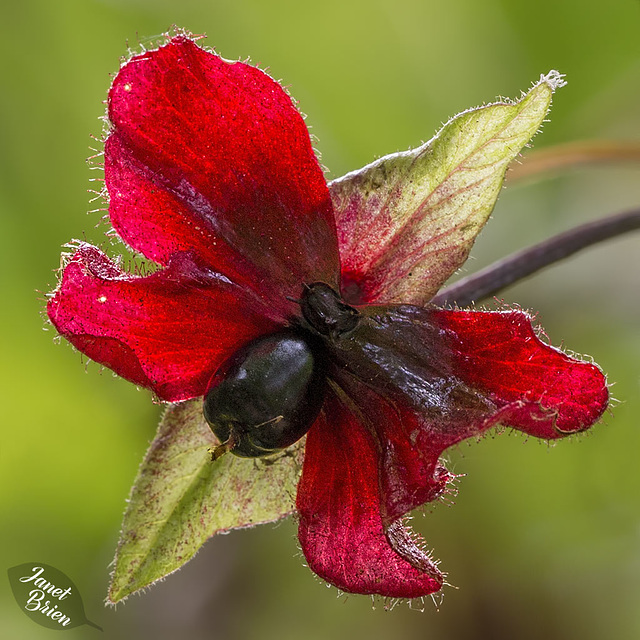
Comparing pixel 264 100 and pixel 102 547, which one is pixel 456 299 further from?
pixel 102 547

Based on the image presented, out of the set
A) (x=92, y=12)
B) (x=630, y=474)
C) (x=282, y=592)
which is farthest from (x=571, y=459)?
(x=92, y=12)

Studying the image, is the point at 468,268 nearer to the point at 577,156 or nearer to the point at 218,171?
the point at 577,156

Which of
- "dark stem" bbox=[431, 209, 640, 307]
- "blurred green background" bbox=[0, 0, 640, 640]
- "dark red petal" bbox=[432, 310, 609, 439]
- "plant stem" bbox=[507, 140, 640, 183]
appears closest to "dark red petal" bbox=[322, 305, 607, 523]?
"dark red petal" bbox=[432, 310, 609, 439]

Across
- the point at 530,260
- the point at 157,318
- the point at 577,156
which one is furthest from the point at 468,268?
the point at 157,318

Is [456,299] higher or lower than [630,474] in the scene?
higher

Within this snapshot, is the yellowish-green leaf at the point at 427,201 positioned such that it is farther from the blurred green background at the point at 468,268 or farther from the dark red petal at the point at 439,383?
the blurred green background at the point at 468,268

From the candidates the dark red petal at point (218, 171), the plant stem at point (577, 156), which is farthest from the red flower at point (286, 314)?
the plant stem at point (577, 156)

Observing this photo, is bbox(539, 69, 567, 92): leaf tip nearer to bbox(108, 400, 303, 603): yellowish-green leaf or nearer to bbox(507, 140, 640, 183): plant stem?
bbox(108, 400, 303, 603): yellowish-green leaf
